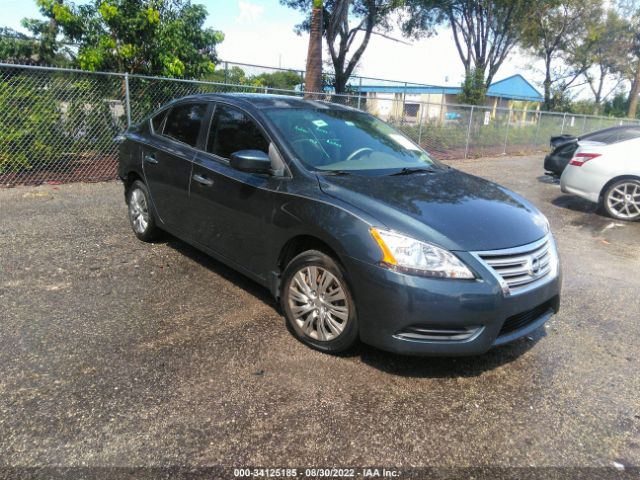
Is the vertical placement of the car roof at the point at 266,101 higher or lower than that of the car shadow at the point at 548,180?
higher

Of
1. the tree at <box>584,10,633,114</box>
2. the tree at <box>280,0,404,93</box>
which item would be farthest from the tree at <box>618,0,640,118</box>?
the tree at <box>280,0,404,93</box>

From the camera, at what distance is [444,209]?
10.2 ft

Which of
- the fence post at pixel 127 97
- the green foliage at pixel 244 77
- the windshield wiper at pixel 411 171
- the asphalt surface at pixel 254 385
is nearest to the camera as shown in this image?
the asphalt surface at pixel 254 385

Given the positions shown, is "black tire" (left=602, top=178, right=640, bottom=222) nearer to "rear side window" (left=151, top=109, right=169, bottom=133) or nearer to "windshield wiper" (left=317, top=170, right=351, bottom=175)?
→ "windshield wiper" (left=317, top=170, right=351, bottom=175)

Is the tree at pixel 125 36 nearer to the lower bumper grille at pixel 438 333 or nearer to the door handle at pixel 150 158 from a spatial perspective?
the door handle at pixel 150 158

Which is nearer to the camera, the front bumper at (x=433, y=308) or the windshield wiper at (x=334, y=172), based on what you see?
the front bumper at (x=433, y=308)

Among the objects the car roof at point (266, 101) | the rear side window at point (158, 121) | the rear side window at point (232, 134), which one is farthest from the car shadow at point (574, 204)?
the rear side window at point (158, 121)

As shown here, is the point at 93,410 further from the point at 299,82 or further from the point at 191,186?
the point at 299,82

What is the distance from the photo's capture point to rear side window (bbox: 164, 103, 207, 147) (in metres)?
4.36

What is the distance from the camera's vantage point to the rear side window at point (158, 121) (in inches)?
194

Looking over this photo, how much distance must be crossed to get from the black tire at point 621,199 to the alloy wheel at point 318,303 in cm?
677

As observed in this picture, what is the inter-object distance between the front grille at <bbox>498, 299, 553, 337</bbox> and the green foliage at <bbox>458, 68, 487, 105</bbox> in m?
19.0

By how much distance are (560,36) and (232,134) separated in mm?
29722

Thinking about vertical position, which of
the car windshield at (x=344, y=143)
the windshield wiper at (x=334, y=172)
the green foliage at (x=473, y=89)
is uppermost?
the green foliage at (x=473, y=89)
